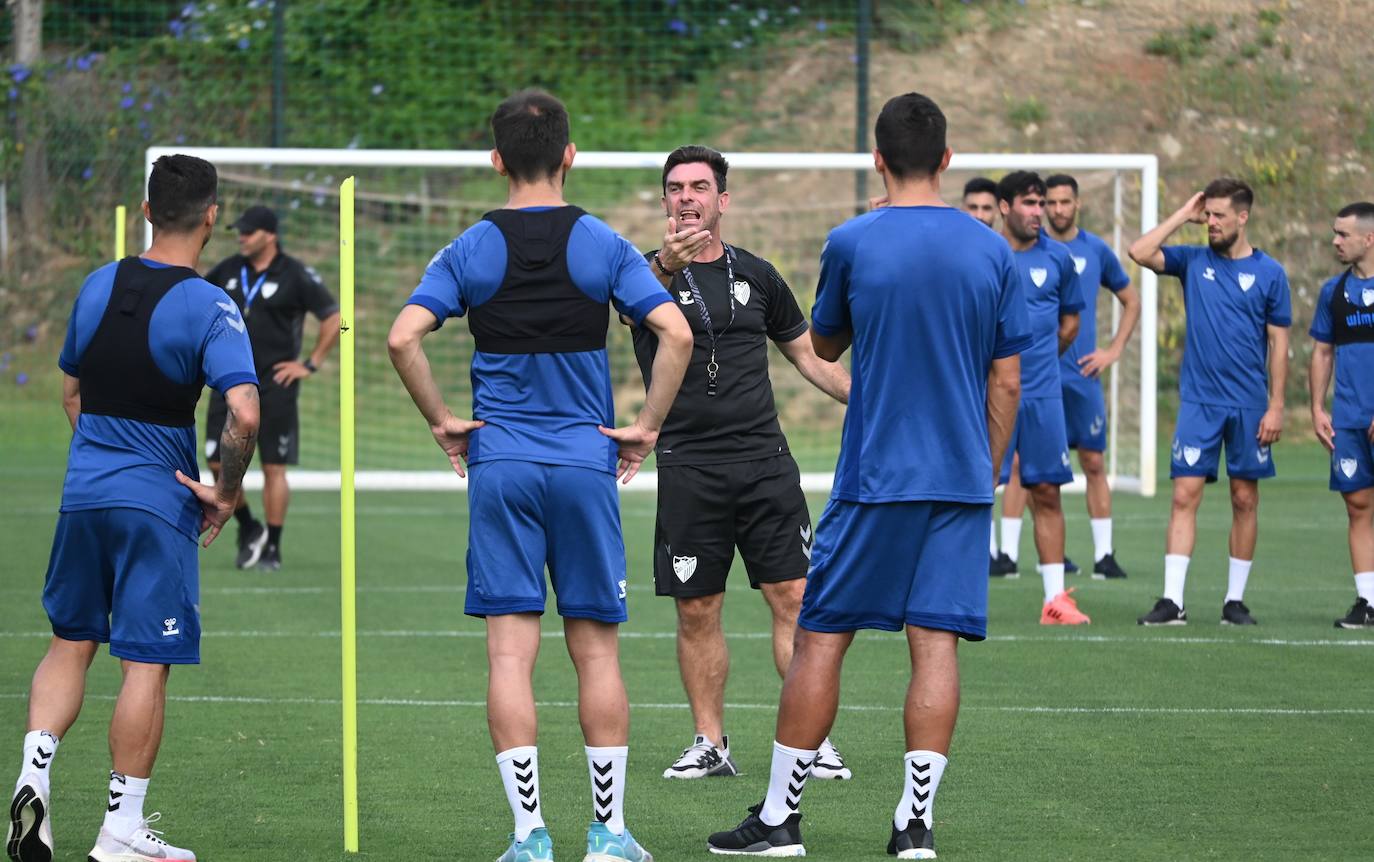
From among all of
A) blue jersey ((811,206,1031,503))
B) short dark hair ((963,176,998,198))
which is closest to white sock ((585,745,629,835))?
blue jersey ((811,206,1031,503))

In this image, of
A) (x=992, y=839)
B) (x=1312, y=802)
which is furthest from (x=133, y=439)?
(x=1312, y=802)

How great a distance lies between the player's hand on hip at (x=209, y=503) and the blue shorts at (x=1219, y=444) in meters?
5.84

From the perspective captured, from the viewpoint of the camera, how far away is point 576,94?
23828 millimetres

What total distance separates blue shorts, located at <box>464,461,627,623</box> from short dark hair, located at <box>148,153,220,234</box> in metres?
1.11

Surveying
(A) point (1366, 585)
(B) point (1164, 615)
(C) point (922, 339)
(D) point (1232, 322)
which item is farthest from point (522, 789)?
(A) point (1366, 585)

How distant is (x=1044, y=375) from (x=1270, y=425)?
1.65 meters

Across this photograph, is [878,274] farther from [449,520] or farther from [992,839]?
[449,520]

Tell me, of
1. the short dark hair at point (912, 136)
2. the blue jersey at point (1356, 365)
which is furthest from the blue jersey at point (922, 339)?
the blue jersey at point (1356, 365)

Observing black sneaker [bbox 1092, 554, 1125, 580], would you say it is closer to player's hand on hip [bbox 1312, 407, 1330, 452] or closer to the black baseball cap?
player's hand on hip [bbox 1312, 407, 1330, 452]

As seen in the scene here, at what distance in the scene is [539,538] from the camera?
5.24 m

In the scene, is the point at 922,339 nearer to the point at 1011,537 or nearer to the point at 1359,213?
the point at 1359,213

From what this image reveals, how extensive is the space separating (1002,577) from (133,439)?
7.72 m

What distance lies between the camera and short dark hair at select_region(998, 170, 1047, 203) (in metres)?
10.8

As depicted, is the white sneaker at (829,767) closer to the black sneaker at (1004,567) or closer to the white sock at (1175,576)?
the white sock at (1175,576)
